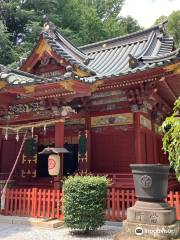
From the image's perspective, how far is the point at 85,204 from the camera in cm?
738

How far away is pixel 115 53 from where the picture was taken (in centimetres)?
1659

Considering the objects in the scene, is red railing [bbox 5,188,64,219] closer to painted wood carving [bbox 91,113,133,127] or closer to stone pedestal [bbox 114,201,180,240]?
stone pedestal [bbox 114,201,180,240]

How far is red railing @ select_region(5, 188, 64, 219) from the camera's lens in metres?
8.86

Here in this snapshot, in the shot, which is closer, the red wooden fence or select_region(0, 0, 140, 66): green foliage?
the red wooden fence

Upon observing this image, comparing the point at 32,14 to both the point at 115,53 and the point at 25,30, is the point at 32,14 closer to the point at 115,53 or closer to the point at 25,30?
→ the point at 25,30

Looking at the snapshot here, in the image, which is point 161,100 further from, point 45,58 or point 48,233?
point 48,233

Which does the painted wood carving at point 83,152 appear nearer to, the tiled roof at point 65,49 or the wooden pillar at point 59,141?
the wooden pillar at point 59,141

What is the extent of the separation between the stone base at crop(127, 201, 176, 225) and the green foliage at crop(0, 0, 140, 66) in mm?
25580

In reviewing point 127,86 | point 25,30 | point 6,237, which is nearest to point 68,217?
point 6,237

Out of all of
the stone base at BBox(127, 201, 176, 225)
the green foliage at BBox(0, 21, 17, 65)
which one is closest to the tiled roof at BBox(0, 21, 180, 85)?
the stone base at BBox(127, 201, 176, 225)

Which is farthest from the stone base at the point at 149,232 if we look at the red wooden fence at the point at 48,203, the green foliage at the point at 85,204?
the red wooden fence at the point at 48,203

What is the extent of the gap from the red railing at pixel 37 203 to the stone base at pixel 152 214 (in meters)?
2.70

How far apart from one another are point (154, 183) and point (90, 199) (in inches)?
69.6

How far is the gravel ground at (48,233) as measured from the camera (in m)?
7.09
